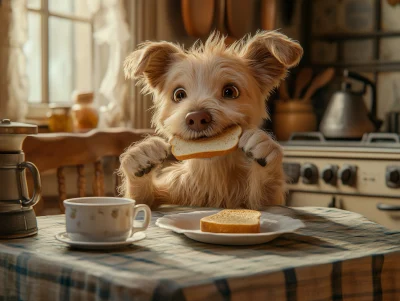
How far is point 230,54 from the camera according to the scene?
1353 mm

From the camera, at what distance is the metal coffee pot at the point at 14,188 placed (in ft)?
2.91

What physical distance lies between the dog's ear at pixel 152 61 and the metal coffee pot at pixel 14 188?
43 centimetres

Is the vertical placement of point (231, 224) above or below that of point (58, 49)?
below

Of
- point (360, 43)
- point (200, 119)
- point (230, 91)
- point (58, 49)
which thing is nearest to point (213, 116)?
point (200, 119)

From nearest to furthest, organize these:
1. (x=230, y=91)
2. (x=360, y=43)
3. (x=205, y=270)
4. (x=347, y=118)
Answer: (x=205, y=270) < (x=230, y=91) < (x=347, y=118) < (x=360, y=43)

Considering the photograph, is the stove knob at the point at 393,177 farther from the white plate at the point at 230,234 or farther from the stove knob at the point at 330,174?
the white plate at the point at 230,234

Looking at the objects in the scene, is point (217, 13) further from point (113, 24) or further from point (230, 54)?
point (230, 54)

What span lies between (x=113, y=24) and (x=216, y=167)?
120 centimetres

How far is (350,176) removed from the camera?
2277 millimetres

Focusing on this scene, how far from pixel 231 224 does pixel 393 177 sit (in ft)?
4.84

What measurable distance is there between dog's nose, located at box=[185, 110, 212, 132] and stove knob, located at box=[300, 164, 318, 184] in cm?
125

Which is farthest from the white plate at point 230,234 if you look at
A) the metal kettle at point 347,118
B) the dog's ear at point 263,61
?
the metal kettle at point 347,118

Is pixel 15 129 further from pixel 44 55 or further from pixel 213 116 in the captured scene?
pixel 44 55

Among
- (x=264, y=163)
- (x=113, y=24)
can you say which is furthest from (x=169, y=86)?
(x=113, y=24)
